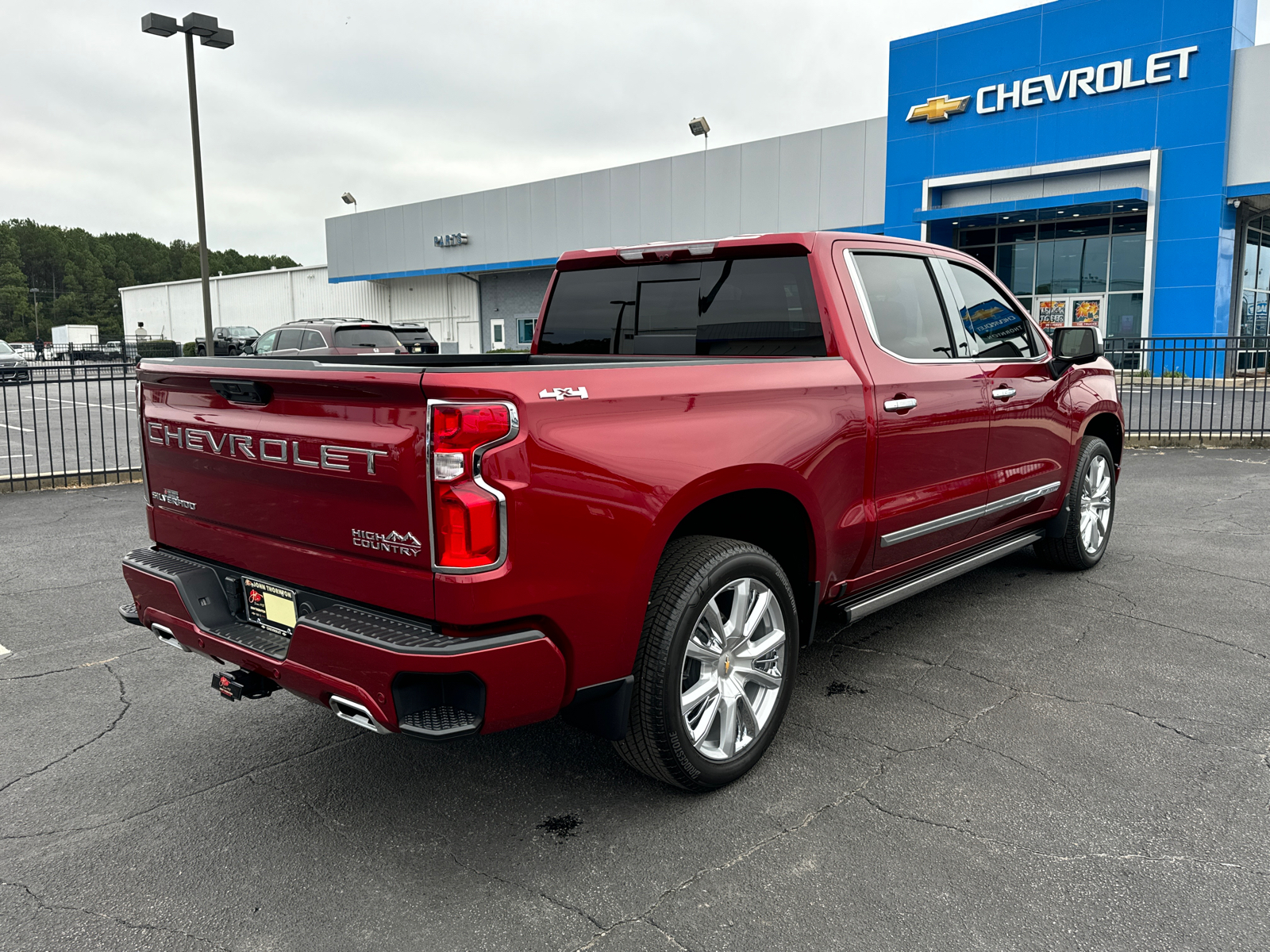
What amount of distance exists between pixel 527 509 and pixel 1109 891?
1937 millimetres

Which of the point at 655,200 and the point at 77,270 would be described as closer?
the point at 655,200

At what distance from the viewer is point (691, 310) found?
4.23m

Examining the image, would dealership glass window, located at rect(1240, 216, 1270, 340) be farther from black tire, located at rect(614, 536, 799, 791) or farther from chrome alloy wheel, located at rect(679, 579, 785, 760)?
black tire, located at rect(614, 536, 799, 791)

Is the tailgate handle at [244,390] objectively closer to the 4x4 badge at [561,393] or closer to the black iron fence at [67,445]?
the 4x4 badge at [561,393]

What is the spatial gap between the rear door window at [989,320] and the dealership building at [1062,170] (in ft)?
77.0

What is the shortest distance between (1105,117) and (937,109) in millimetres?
4846

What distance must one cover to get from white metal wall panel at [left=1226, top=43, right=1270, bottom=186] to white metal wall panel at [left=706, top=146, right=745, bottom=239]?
49.9 ft

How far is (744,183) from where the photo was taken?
33.7 meters

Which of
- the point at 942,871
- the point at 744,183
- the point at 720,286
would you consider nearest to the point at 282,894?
the point at 942,871

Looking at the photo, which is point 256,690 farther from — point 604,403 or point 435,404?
point 604,403

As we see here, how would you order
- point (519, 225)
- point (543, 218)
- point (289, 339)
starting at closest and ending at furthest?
point (289, 339), point (543, 218), point (519, 225)

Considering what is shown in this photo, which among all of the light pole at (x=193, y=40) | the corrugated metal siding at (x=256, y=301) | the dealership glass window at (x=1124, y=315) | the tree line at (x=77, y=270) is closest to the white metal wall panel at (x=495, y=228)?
the corrugated metal siding at (x=256, y=301)

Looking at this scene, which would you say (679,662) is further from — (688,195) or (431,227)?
(431,227)

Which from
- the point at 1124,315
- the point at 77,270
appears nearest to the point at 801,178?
the point at 1124,315
